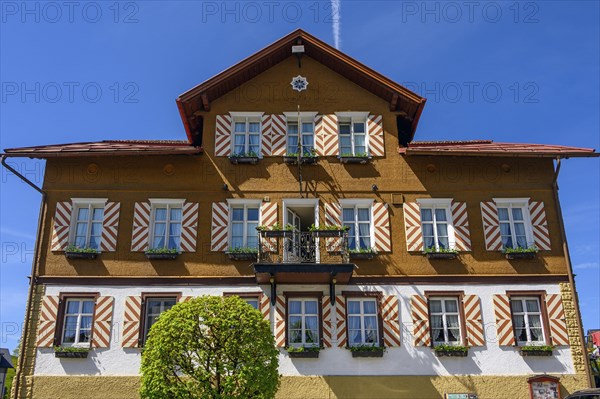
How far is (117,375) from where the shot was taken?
17.3 meters

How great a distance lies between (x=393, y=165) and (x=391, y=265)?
153 inches

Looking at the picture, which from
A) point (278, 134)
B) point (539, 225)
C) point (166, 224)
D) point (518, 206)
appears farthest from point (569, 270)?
point (166, 224)

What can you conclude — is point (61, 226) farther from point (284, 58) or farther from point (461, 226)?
point (461, 226)

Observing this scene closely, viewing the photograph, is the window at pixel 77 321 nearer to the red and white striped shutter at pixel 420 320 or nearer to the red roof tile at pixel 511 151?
the red and white striped shutter at pixel 420 320

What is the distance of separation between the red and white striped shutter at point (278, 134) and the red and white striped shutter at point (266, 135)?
0.12m

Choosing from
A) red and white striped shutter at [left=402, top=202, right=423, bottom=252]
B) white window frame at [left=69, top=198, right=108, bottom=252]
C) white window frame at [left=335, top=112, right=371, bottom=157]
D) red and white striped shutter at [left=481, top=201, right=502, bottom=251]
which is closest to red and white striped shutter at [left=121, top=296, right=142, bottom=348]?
white window frame at [left=69, top=198, right=108, bottom=252]

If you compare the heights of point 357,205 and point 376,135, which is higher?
point 376,135

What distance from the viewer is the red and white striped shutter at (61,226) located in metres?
18.9

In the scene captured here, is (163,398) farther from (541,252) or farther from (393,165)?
(541,252)

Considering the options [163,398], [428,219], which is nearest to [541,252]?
[428,219]

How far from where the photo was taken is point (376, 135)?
67.6 feet

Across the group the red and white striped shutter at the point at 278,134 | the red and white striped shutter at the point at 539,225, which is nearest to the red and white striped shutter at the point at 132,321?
the red and white striped shutter at the point at 278,134

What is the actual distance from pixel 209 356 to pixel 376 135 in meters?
10.8

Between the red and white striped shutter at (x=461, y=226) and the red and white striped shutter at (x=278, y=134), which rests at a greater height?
the red and white striped shutter at (x=278, y=134)
